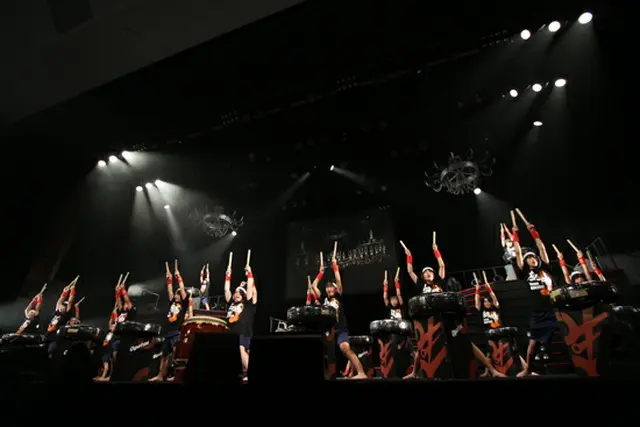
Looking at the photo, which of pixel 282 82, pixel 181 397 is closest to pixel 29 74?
pixel 282 82

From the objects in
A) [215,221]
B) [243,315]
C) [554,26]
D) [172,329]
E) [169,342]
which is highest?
[554,26]

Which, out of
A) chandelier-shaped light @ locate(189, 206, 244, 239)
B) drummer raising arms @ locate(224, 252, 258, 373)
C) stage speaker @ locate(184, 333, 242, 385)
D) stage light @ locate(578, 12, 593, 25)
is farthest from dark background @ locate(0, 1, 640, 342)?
stage speaker @ locate(184, 333, 242, 385)

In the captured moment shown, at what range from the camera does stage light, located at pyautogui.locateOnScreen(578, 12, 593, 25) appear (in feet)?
14.8

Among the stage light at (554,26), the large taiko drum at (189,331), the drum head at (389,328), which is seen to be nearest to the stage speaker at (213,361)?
the large taiko drum at (189,331)

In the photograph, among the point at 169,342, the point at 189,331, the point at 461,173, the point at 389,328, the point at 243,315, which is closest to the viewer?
the point at 189,331

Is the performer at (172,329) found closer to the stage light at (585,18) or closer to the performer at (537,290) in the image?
the performer at (537,290)

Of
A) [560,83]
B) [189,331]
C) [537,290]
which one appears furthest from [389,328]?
[560,83]

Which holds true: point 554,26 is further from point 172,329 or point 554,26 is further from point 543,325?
point 172,329

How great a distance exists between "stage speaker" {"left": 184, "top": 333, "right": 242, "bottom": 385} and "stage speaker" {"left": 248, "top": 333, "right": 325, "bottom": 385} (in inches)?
9.5

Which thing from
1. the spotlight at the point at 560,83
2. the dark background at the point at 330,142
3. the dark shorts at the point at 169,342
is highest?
the spotlight at the point at 560,83

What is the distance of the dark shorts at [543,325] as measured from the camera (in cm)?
444

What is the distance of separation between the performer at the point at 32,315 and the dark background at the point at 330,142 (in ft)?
0.66

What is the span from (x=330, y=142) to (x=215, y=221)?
3881 millimetres

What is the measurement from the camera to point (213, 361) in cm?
207
